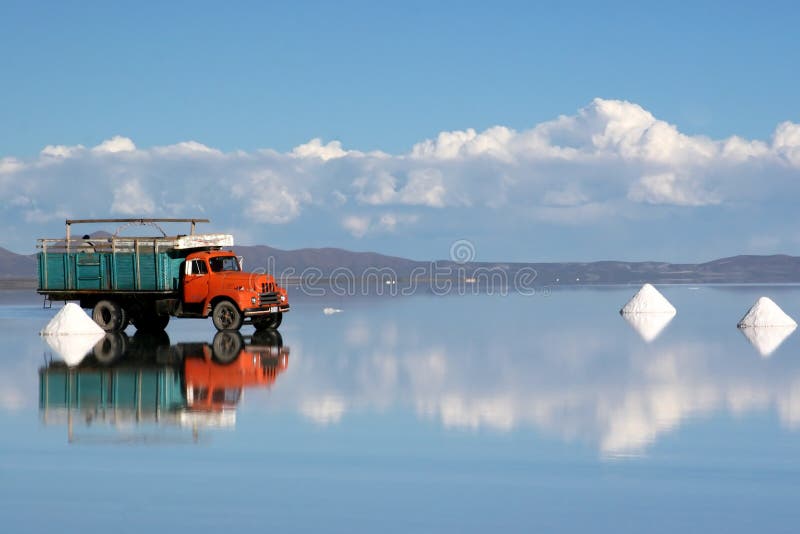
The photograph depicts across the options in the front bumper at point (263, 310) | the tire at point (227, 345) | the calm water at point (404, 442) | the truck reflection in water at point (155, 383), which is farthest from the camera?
the front bumper at point (263, 310)

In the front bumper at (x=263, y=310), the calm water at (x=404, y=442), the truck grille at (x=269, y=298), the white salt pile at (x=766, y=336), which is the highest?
the truck grille at (x=269, y=298)

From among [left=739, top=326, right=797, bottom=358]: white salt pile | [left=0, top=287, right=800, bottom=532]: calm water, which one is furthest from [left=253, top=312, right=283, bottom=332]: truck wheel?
[left=739, top=326, right=797, bottom=358]: white salt pile

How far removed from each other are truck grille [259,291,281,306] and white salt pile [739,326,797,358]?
13.1 m

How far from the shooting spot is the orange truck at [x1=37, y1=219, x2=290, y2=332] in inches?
1129

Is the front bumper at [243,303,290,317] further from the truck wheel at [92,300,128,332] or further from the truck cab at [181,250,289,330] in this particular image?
the truck wheel at [92,300,128,332]

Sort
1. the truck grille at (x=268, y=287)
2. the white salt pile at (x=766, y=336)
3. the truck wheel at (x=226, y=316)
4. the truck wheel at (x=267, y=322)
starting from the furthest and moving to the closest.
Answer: the truck wheel at (x=267, y=322) → the truck grille at (x=268, y=287) → the truck wheel at (x=226, y=316) → the white salt pile at (x=766, y=336)

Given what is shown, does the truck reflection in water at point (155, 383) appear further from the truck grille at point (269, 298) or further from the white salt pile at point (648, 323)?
the white salt pile at point (648, 323)

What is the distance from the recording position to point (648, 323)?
115 ft

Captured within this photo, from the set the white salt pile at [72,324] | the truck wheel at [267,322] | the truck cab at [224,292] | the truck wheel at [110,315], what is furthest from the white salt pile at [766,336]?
the truck wheel at [110,315]

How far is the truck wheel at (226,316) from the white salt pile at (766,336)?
13.9m

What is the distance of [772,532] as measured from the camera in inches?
299

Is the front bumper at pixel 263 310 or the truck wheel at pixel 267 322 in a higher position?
the front bumper at pixel 263 310

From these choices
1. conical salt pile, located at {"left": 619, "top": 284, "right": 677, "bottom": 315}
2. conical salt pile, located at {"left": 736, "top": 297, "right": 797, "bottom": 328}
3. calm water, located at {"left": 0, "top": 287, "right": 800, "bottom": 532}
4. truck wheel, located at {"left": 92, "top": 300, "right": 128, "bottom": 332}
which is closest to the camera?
calm water, located at {"left": 0, "top": 287, "right": 800, "bottom": 532}

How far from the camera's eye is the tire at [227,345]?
21.7 metres
